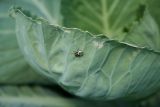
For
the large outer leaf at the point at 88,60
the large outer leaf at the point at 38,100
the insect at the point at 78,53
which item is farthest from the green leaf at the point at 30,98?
the insect at the point at 78,53

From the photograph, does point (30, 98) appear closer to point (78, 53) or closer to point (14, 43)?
point (14, 43)

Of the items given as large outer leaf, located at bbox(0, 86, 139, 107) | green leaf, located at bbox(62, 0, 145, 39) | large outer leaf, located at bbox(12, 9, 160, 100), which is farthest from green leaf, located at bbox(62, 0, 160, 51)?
large outer leaf, located at bbox(0, 86, 139, 107)

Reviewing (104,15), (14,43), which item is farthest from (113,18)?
(14,43)

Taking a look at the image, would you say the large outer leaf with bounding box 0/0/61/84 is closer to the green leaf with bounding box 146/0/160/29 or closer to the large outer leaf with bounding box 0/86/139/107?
the large outer leaf with bounding box 0/86/139/107

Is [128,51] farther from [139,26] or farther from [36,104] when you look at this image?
[36,104]

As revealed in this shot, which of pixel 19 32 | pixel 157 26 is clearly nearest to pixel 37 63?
pixel 19 32

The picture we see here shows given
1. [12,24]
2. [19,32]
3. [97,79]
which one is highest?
[12,24]

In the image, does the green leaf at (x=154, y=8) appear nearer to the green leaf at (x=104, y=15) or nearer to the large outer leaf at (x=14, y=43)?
the green leaf at (x=104, y=15)
